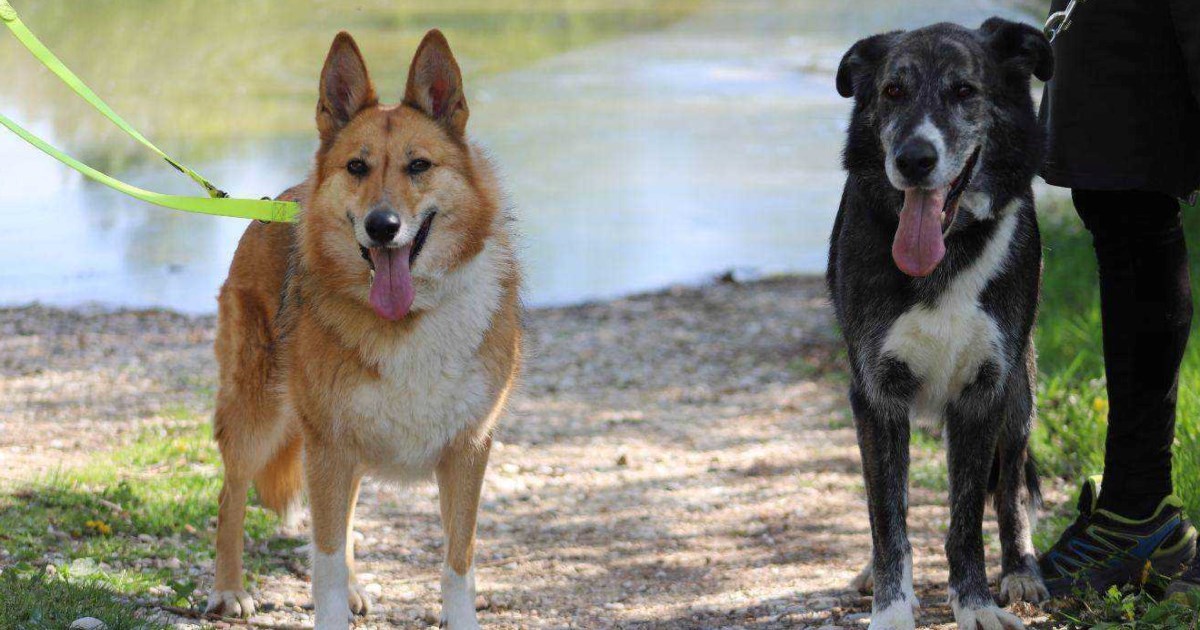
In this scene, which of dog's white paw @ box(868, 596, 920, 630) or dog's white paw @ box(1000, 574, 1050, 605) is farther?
dog's white paw @ box(1000, 574, 1050, 605)

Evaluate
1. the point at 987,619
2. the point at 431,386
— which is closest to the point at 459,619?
the point at 431,386

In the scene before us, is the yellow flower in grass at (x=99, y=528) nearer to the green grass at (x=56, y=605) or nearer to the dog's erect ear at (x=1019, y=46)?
the green grass at (x=56, y=605)

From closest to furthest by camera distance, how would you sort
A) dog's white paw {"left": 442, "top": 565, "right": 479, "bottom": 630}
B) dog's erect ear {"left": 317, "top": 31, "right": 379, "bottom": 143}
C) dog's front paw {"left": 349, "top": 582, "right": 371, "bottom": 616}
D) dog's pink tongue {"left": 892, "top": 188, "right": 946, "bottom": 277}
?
1. dog's pink tongue {"left": 892, "top": 188, "right": 946, "bottom": 277}
2. dog's erect ear {"left": 317, "top": 31, "right": 379, "bottom": 143}
3. dog's white paw {"left": 442, "top": 565, "right": 479, "bottom": 630}
4. dog's front paw {"left": 349, "top": 582, "right": 371, "bottom": 616}

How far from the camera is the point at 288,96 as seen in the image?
12.9 meters

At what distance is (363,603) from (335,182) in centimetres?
143

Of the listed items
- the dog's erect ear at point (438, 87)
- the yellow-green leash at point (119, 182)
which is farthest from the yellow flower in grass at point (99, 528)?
the dog's erect ear at point (438, 87)

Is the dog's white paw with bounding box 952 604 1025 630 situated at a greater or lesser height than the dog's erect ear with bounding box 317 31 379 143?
lesser

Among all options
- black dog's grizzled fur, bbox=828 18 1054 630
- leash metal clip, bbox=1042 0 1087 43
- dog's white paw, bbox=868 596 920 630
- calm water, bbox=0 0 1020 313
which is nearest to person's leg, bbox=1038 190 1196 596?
black dog's grizzled fur, bbox=828 18 1054 630

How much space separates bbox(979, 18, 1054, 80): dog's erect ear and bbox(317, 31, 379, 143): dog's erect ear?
1.73 metres

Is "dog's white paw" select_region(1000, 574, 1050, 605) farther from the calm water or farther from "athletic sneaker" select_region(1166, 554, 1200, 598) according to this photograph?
the calm water

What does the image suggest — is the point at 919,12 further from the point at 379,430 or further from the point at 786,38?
the point at 379,430

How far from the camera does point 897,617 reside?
140 inches

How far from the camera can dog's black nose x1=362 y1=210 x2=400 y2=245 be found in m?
3.26

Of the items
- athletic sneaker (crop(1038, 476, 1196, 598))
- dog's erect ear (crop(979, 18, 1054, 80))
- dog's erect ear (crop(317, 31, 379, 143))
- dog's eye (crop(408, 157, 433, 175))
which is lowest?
athletic sneaker (crop(1038, 476, 1196, 598))
